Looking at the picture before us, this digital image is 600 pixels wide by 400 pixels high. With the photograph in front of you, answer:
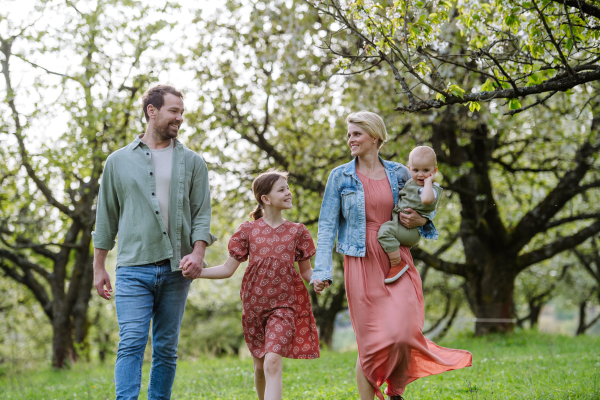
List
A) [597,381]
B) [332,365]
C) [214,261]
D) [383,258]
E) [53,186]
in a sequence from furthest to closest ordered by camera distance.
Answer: [214,261] → [53,186] → [332,365] → [597,381] → [383,258]

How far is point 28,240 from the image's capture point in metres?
13.2

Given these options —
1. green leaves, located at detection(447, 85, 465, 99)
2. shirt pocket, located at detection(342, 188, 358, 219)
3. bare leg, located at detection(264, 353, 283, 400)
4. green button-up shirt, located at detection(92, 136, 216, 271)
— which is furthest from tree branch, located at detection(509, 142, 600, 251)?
green button-up shirt, located at detection(92, 136, 216, 271)

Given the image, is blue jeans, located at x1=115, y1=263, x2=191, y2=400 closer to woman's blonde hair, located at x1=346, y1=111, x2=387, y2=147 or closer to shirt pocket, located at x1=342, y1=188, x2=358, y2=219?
shirt pocket, located at x1=342, y1=188, x2=358, y2=219

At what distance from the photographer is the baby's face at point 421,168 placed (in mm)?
4203

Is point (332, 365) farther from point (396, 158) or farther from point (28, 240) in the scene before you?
point (28, 240)

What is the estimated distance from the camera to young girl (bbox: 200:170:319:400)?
171 inches

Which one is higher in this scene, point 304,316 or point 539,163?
point 539,163

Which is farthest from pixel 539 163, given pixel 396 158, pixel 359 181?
pixel 359 181

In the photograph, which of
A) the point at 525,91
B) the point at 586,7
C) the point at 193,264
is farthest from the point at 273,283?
the point at 586,7

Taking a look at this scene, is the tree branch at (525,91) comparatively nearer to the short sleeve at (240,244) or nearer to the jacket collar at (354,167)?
the jacket collar at (354,167)

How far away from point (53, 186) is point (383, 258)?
11.5 m

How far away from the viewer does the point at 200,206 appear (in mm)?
4434

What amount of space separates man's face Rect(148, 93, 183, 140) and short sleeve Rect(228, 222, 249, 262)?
953 mm

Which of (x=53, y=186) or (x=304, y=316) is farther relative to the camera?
(x=53, y=186)
